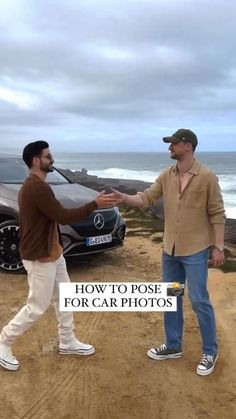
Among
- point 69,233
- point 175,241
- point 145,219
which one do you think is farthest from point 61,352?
point 145,219

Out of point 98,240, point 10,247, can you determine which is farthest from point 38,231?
point 98,240

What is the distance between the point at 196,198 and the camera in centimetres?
396

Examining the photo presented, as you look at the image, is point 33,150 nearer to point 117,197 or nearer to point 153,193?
point 117,197

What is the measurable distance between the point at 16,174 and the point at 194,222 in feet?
14.7

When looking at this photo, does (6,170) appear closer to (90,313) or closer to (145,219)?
(90,313)

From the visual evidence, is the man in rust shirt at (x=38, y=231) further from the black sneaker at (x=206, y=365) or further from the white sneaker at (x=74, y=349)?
the black sneaker at (x=206, y=365)

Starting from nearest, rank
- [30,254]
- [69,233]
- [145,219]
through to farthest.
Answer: [30,254] < [69,233] < [145,219]

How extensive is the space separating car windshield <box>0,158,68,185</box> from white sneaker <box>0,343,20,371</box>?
12.2 ft

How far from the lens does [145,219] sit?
39.7ft

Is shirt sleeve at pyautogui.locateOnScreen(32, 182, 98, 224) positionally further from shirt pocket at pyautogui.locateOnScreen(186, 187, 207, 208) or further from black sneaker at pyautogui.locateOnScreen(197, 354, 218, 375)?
black sneaker at pyautogui.locateOnScreen(197, 354, 218, 375)

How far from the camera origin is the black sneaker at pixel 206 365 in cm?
413

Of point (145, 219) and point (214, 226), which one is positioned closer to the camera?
point (214, 226)

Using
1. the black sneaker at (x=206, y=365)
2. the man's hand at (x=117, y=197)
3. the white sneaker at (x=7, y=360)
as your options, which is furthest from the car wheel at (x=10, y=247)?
the black sneaker at (x=206, y=365)

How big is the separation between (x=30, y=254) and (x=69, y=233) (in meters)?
2.66
